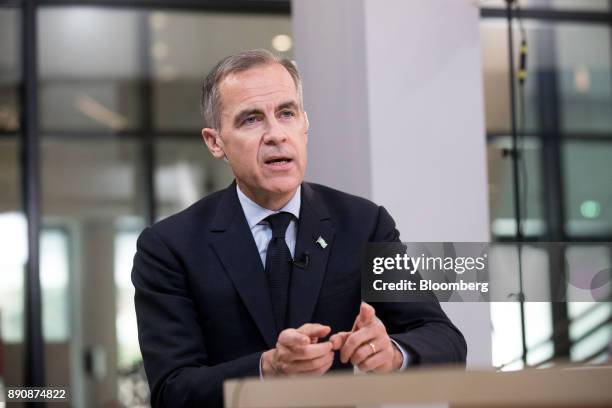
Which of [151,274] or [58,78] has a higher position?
[58,78]

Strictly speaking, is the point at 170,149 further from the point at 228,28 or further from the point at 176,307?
the point at 176,307

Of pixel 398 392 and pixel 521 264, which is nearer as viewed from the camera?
pixel 398 392

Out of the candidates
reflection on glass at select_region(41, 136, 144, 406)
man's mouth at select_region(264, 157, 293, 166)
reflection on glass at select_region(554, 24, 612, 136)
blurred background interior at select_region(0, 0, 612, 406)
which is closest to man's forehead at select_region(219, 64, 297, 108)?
man's mouth at select_region(264, 157, 293, 166)

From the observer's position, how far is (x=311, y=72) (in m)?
3.65

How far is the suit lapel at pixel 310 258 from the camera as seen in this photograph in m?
2.03

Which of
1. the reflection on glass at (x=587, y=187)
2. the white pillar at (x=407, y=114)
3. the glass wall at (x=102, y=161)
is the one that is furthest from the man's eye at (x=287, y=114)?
the reflection on glass at (x=587, y=187)

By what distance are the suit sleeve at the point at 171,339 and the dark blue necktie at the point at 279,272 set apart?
0.16 m

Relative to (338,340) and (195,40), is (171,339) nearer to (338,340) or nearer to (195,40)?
(338,340)

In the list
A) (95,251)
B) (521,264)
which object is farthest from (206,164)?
(521,264)

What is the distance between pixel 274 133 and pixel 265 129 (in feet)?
0.10

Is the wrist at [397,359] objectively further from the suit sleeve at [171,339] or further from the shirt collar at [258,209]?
the shirt collar at [258,209]

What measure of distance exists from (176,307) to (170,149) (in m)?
4.89

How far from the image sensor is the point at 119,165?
6723 mm

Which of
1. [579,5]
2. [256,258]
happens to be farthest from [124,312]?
[256,258]
